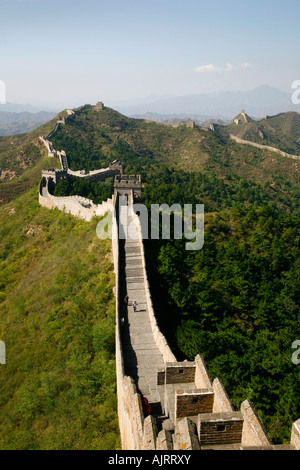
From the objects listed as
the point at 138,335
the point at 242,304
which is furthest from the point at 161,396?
the point at 242,304

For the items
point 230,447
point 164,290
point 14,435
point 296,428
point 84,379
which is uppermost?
point 296,428

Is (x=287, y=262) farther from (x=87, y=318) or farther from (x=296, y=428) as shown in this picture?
(x=296, y=428)

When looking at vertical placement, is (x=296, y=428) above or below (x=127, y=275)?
above

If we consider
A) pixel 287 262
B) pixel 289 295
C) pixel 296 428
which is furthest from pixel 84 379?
pixel 287 262

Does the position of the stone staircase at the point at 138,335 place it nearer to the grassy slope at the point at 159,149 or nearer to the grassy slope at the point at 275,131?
the grassy slope at the point at 159,149

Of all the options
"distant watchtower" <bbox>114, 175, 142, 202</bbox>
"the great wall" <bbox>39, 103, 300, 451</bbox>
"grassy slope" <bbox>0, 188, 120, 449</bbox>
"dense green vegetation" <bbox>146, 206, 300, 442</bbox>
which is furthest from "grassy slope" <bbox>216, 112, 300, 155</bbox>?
"the great wall" <bbox>39, 103, 300, 451</bbox>

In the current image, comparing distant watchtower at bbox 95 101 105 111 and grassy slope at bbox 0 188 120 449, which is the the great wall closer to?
grassy slope at bbox 0 188 120 449
